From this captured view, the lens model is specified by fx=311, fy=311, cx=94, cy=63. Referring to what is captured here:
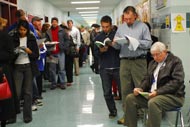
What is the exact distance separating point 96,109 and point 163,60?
199 centimetres

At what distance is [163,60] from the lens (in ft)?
11.4

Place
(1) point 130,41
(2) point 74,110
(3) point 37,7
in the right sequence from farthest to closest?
(3) point 37,7 < (2) point 74,110 < (1) point 130,41

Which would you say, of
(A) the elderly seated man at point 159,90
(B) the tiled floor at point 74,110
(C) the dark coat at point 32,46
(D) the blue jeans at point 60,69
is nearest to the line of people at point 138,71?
(A) the elderly seated man at point 159,90

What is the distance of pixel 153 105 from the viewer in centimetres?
322

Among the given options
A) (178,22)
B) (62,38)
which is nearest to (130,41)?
(178,22)

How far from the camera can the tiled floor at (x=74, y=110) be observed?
14.4ft

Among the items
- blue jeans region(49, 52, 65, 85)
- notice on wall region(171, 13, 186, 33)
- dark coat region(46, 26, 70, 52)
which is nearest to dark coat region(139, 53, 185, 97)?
notice on wall region(171, 13, 186, 33)

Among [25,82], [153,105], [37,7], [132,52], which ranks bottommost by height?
[153,105]

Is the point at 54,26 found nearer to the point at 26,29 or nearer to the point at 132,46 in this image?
the point at 26,29

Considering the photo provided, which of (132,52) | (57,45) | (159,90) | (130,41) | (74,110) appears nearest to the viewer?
(159,90)

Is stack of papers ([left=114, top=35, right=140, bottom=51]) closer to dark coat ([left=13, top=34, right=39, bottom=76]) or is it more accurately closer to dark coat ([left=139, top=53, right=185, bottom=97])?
dark coat ([left=139, top=53, right=185, bottom=97])

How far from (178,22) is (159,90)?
117 cm

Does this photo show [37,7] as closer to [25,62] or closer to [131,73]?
[25,62]

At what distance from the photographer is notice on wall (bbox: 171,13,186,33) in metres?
4.06
